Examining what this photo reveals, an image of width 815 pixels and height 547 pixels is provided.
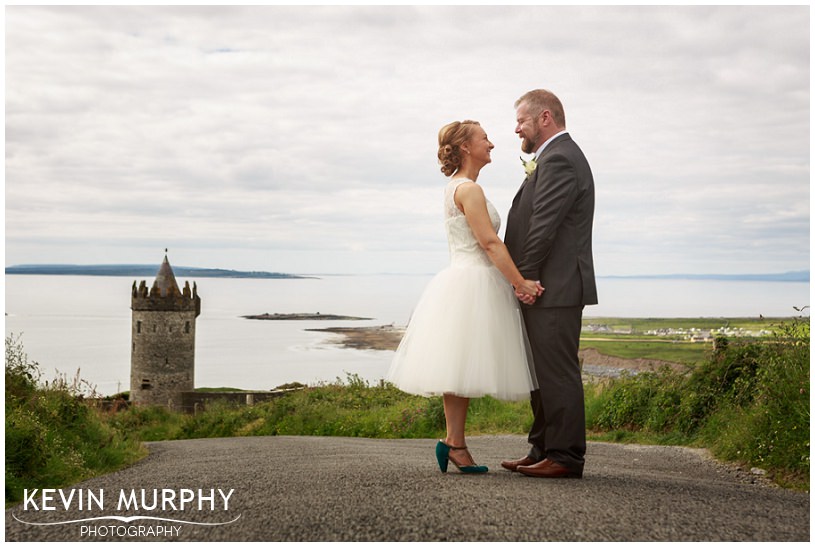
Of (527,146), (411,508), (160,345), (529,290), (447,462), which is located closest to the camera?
(411,508)

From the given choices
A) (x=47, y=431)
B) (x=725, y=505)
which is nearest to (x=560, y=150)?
(x=725, y=505)

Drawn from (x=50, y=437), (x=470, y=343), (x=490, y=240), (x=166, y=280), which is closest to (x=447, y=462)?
(x=470, y=343)

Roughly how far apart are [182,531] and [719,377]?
796 cm

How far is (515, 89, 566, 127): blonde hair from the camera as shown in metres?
6.25

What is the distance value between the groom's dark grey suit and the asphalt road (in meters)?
0.43

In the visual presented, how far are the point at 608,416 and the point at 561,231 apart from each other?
253 inches

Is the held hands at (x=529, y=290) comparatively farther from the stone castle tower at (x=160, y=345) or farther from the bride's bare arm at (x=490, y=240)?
the stone castle tower at (x=160, y=345)

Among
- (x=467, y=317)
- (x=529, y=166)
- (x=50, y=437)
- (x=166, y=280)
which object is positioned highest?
(x=166, y=280)

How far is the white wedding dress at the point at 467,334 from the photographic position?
584 cm

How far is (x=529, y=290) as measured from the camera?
584cm

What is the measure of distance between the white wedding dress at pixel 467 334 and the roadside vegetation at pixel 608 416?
267cm

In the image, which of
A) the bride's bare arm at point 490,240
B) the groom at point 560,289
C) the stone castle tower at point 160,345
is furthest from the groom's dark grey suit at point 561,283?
the stone castle tower at point 160,345

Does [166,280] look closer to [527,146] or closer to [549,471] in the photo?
[527,146]

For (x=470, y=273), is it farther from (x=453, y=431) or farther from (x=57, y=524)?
(x=57, y=524)
